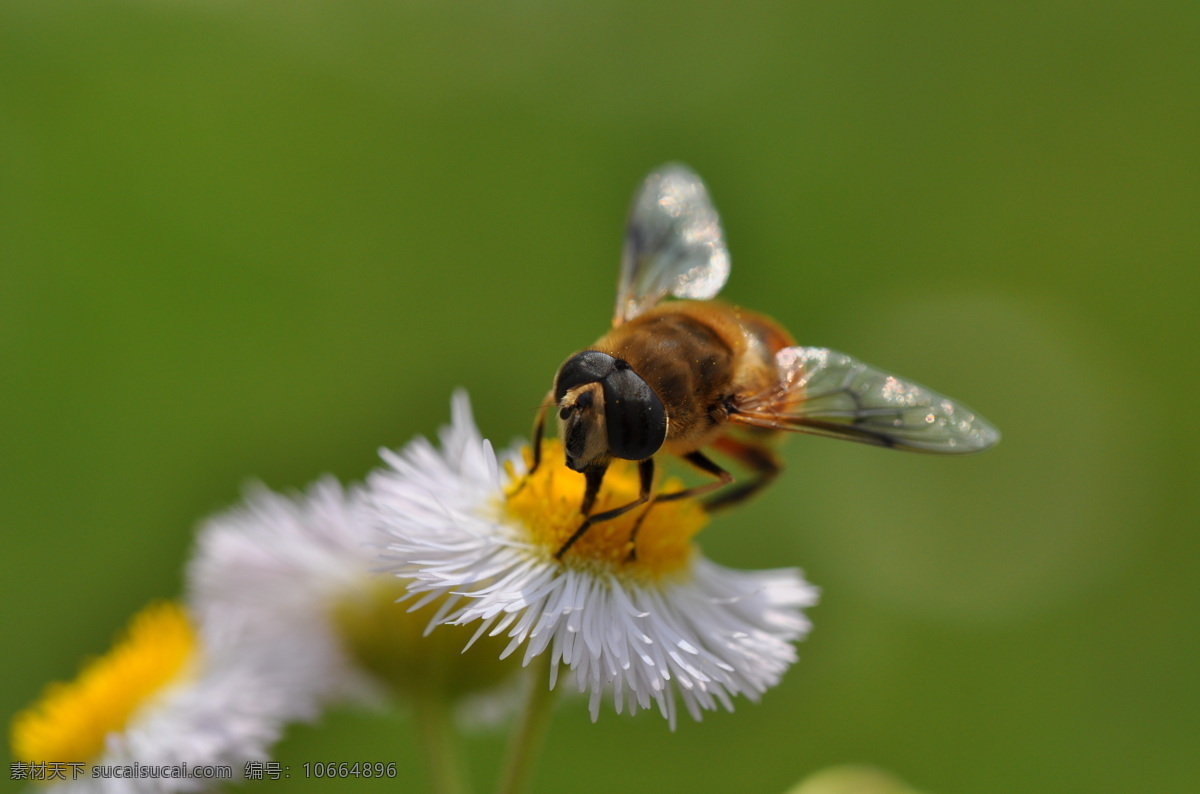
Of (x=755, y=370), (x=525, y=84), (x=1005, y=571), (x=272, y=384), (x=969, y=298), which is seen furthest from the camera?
(x=525, y=84)

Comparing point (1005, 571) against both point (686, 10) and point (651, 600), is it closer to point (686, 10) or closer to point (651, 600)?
point (651, 600)

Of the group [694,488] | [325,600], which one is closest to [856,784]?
[694,488]

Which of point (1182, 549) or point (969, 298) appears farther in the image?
point (969, 298)

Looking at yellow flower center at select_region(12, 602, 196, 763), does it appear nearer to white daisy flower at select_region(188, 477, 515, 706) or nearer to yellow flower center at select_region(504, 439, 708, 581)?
white daisy flower at select_region(188, 477, 515, 706)

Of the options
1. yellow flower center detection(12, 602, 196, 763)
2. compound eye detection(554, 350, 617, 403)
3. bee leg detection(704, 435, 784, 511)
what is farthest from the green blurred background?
compound eye detection(554, 350, 617, 403)

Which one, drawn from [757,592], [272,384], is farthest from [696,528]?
[272,384]

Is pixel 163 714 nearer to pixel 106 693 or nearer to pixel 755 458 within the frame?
pixel 106 693
